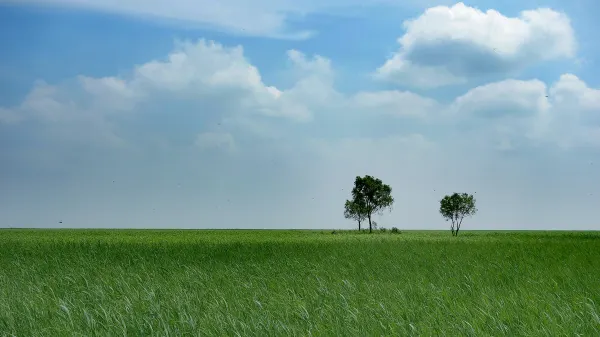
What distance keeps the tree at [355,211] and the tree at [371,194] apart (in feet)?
1.56

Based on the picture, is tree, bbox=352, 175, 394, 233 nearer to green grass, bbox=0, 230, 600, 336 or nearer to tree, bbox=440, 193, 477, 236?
tree, bbox=440, 193, 477, 236

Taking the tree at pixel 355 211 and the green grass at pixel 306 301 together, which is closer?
the green grass at pixel 306 301

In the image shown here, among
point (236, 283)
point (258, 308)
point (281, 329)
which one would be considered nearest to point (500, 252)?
point (236, 283)

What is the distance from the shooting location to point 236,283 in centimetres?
1170

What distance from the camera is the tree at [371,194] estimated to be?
7494 cm

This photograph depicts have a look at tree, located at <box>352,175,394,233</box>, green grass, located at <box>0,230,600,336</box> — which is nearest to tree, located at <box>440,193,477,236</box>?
tree, located at <box>352,175,394,233</box>

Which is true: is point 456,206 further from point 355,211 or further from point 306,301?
point 306,301

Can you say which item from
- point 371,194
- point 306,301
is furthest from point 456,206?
point 306,301

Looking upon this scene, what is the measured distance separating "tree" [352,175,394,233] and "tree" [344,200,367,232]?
0.47 meters

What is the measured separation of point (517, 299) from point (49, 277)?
37.6 feet

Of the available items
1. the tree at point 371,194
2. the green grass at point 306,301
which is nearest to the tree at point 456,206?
the tree at point 371,194

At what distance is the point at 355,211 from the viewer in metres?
76.7

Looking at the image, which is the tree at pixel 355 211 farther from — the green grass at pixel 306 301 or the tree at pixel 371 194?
the green grass at pixel 306 301

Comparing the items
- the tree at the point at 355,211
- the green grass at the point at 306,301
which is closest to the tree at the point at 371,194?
the tree at the point at 355,211
